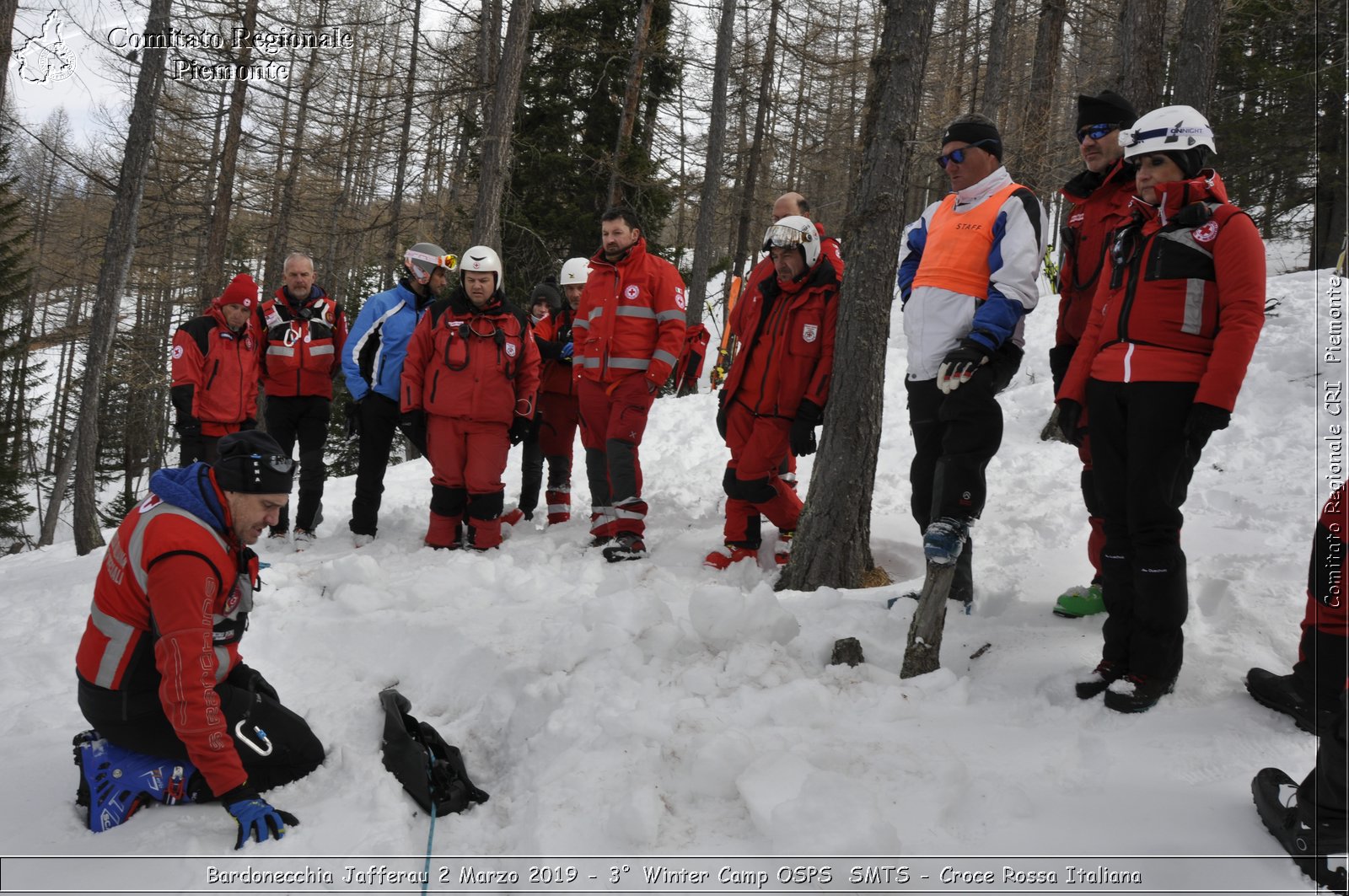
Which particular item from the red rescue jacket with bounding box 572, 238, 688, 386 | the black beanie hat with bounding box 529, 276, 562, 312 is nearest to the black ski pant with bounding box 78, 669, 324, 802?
the red rescue jacket with bounding box 572, 238, 688, 386

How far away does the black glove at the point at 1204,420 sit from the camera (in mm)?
2855

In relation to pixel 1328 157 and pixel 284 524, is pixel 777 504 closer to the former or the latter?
pixel 284 524

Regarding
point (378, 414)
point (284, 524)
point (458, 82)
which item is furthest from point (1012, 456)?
point (458, 82)

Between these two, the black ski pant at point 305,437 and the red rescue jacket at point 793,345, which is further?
the black ski pant at point 305,437

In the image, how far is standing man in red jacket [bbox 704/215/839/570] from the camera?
17.0 ft

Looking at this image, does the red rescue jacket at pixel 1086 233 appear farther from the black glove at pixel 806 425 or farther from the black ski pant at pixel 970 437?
the black glove at pixel 806 425

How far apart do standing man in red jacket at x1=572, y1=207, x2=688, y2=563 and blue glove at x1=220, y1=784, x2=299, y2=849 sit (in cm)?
323

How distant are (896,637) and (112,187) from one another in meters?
12.0

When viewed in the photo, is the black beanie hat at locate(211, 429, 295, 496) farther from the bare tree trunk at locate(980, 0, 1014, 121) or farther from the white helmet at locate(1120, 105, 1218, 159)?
the bare tree trunk at locate(980, 0, 1014, 121)

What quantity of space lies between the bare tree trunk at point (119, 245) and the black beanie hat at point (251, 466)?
33.6 ft

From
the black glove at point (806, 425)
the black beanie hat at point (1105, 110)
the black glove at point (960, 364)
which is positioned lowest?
the black glove at point (806, 425)

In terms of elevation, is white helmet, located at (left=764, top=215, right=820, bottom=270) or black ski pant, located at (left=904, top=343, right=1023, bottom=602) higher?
white helmet, located at (left=764, top=215, right=820, bottom=270)

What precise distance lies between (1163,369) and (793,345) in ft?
Result: 8.18

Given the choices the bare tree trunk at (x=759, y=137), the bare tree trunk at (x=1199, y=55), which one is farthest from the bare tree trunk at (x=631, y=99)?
the bare tree trunk at (x=1199, y=55)
